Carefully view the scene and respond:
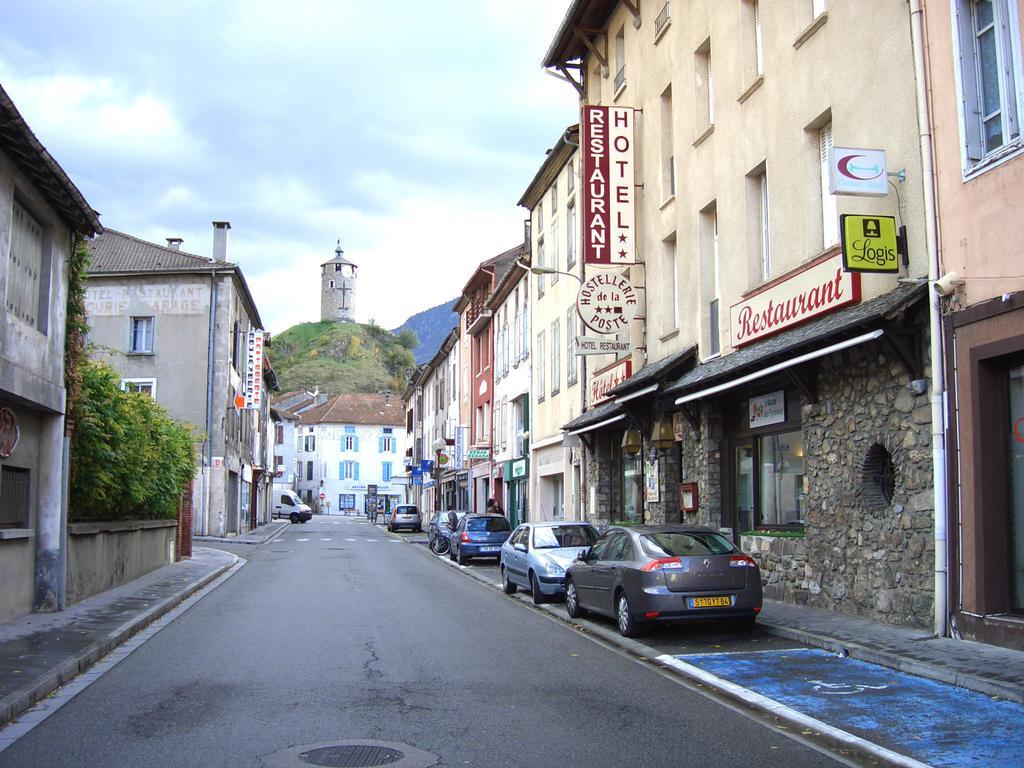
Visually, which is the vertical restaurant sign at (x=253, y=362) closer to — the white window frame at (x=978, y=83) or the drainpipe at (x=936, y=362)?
the drainpipe at (x=936, y=362)

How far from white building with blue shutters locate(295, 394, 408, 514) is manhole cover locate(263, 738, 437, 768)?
99851mm

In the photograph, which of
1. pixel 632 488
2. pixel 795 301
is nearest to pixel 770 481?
pixel 795 301

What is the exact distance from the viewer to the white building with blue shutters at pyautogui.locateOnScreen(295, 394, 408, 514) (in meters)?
107

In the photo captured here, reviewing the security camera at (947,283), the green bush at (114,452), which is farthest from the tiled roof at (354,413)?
the security camera at (947,283)

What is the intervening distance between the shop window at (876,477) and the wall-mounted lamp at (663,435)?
6.38 metres

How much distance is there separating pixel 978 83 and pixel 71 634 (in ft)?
39.9

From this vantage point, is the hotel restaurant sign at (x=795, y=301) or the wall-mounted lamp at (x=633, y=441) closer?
the hotel restaurant sign at (x=795, y=301)

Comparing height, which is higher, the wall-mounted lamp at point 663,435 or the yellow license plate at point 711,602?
the wall-mounted lamp at point 663,435

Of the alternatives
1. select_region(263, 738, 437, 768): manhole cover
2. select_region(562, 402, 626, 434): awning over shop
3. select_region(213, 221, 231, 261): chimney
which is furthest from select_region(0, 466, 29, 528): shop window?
select_region(213, 221, 231, 261): chimney

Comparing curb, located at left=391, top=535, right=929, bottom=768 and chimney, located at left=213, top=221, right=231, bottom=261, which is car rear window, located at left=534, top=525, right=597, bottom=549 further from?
chimney, located at left=213, top=221, right=231, bottom=261

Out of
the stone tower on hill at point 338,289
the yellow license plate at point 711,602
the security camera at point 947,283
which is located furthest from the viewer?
the stone tower on hill at point 338,289

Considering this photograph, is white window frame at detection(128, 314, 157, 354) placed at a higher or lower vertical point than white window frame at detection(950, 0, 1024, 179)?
higher

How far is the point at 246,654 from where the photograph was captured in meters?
10.9

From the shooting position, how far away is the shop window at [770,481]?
1536 centimetres
